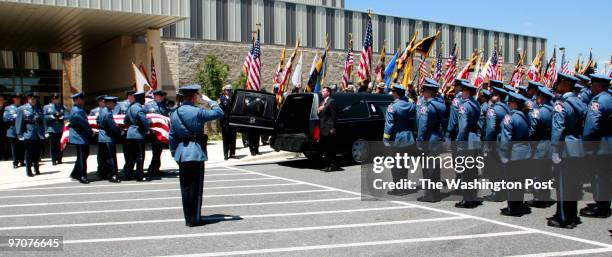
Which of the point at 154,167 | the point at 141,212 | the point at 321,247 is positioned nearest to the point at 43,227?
the point at 141,212

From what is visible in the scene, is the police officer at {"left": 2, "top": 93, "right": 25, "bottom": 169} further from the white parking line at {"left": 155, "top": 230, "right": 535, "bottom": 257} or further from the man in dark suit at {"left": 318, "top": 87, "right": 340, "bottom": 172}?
the white parking line at {"left": 155, "top": 230, "right": 535, "bottom": 257}

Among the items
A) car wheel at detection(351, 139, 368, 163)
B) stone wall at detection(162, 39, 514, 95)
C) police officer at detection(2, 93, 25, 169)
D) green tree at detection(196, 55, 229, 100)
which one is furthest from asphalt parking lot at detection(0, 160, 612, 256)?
stone wall at detection(162, 39, 514, 95)

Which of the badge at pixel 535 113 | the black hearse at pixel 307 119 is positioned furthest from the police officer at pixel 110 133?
the badge at pixel 535 113

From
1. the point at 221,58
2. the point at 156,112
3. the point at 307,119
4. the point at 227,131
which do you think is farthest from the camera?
the point at 221,58

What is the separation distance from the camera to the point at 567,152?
6.62 m

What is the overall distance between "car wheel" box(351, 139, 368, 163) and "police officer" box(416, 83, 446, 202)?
434 cm

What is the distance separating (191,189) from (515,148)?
13.9ft

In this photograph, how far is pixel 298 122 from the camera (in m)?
13.7

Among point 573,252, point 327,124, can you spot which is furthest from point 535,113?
point 327,124

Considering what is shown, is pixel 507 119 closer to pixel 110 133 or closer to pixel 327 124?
pixel 327 124

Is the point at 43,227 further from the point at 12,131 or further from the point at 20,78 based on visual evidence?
the point at 20,78

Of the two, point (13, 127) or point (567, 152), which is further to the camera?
point (13, 127)

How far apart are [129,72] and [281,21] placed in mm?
11039

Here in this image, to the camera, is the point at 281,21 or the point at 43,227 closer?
the point at 43,227
